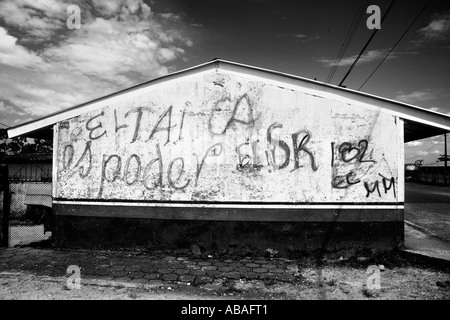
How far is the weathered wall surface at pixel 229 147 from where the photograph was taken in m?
6.10

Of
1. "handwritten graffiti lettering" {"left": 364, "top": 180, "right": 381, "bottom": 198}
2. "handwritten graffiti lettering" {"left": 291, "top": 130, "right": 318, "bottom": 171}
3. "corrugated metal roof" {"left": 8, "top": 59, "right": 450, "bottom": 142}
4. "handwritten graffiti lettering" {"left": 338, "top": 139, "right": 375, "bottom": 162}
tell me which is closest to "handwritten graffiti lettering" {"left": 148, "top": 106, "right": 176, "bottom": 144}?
"corrugated metal roof" {"left": 8, "top": 59, "right": 450, "bottom": 142}

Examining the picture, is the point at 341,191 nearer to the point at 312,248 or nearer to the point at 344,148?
the point at 344,148

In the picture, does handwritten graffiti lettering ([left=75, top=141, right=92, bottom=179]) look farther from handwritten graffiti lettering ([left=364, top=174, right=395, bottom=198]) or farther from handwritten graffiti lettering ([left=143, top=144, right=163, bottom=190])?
handwritten graffiti lettering ([left=364, top=174, right=395, bottom=198])

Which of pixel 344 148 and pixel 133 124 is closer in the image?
pixel 344 148

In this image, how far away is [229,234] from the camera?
6.27 m

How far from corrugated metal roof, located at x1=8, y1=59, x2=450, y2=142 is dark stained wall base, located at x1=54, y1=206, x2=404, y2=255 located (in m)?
2.11

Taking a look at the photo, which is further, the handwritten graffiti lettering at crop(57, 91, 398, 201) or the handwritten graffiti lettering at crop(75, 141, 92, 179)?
the handwritten graffiti lettering at crop(75, 141, 92, 179)

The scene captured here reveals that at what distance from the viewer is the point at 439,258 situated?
545 centimetres

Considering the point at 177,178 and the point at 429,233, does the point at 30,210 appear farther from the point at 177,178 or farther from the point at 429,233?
the point at 429,233

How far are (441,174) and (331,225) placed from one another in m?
38.7

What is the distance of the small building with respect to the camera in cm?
607

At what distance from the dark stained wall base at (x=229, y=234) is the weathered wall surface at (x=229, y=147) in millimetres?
528
